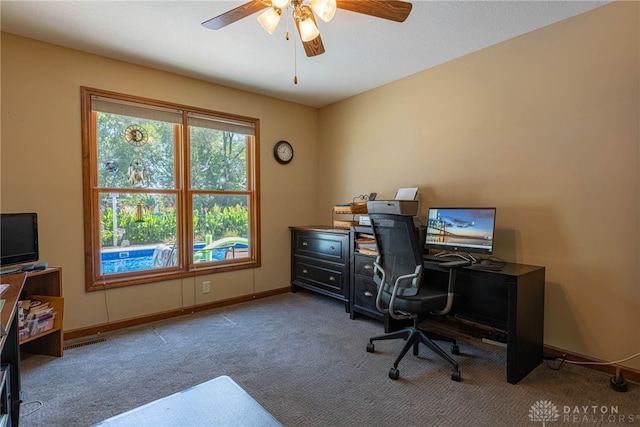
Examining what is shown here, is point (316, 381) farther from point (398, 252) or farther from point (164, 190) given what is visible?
point (164, 190)

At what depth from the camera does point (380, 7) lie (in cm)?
180

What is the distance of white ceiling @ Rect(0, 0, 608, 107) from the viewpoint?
88.7 inches

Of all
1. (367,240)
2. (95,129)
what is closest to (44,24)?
(95,129)

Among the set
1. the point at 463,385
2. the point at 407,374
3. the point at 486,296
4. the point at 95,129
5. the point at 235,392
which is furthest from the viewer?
the point at 95,129

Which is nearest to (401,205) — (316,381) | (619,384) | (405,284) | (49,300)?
(405,284)

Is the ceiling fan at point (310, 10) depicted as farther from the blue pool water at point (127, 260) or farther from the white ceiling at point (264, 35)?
the blue pool water at point (127, 260)

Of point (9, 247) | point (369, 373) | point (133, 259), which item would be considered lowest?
point (369, 373)

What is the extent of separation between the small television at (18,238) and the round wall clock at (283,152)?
96.8 inches

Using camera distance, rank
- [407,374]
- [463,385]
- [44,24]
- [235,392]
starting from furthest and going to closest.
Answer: [44,24] < [407,374] < [463,385] < [235,392]

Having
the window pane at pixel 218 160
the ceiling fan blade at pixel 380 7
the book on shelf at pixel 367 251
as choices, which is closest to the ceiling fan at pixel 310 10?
the ceiling fan blade at pixel 380 7

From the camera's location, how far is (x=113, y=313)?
309 cm

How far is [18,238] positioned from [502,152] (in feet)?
12.5

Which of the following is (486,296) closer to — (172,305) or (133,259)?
(172,305)

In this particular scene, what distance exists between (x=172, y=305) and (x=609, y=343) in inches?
146
